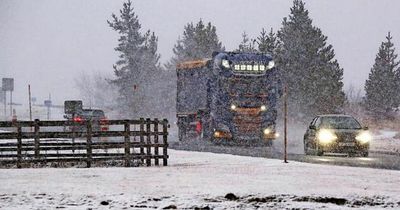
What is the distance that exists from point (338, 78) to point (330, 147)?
98.0 ft

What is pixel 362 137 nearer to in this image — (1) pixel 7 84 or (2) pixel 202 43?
(1) pixel 7 84

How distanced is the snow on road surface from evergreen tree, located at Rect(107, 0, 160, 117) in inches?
2298

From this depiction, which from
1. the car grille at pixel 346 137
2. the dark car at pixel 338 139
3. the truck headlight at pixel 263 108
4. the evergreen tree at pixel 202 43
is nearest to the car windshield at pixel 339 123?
the dark car at pixel 338 139

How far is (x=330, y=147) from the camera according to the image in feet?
77.8

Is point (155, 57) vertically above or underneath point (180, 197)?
above

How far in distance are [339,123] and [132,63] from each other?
173 ft

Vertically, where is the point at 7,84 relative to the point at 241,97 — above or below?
above

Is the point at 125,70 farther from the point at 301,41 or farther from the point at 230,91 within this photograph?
the point at 230,91

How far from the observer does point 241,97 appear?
99.2ft

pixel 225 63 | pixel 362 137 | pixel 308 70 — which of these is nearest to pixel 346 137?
pixel 362 137

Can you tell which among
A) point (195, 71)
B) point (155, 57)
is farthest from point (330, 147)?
point (155, 57)

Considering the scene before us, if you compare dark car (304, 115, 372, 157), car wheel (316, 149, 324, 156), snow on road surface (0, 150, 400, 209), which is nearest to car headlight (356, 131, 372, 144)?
dark car (304, 115, 372, 157)

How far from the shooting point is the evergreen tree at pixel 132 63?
2963 inches

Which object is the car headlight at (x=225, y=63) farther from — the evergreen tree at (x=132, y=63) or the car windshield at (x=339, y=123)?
the evergreen tree at (x=132, y=63)
